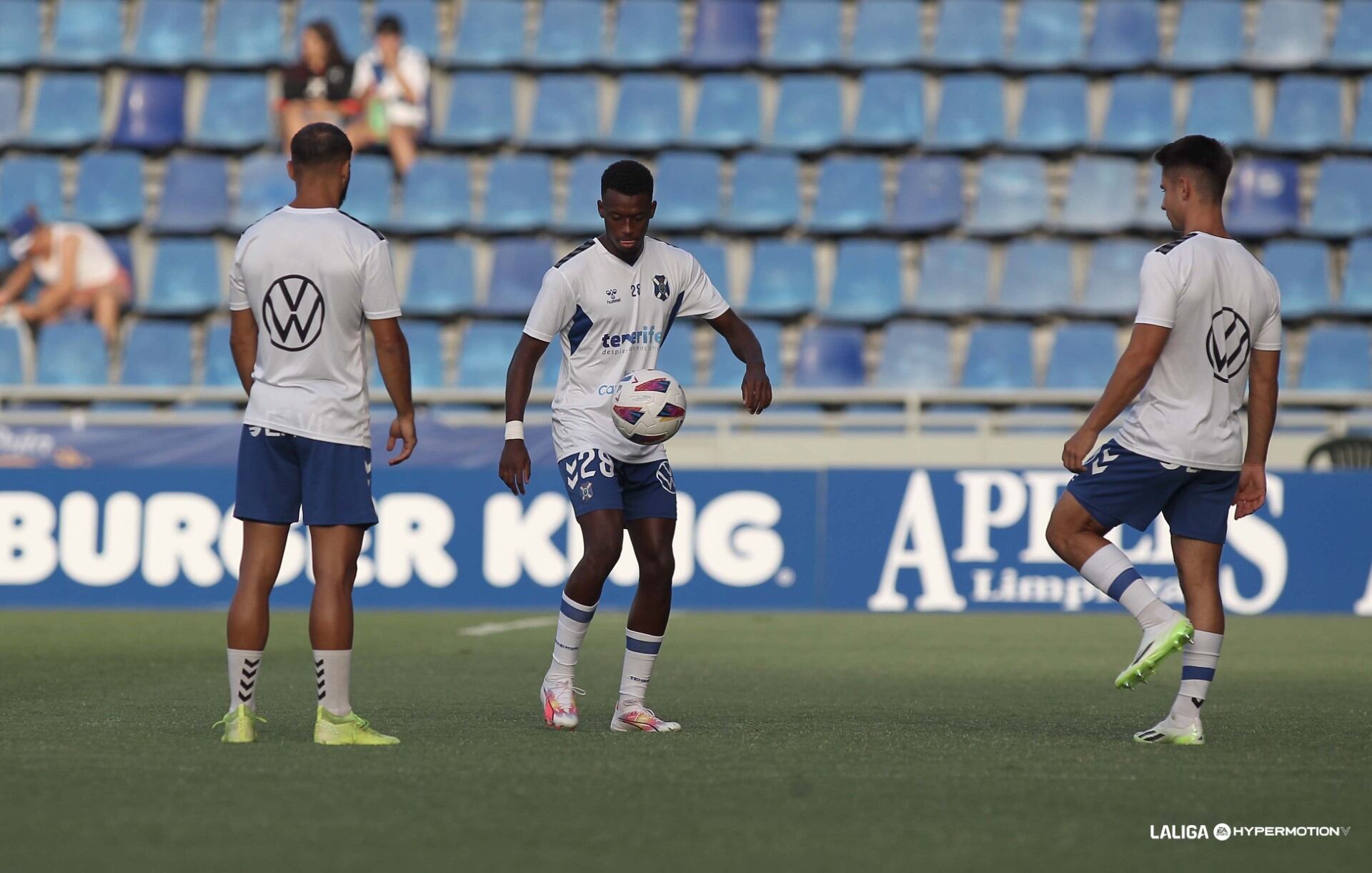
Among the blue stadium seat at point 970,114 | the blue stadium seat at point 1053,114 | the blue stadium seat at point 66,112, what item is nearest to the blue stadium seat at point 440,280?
the blue stadium seat at point 66,112

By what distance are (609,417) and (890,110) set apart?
1134cm

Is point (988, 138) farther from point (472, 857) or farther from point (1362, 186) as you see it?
point (472, 857)

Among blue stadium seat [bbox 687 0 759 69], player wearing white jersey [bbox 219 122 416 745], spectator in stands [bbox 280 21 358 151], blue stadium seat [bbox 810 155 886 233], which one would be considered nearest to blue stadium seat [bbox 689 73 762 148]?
blue stadium seat [bbox 687 0 759 69]

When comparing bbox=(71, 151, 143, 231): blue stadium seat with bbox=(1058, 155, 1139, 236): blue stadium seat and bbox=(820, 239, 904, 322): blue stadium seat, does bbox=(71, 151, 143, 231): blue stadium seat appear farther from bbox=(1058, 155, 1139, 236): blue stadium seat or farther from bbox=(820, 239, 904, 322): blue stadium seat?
bbox=(1058, 155, 1139, 236): blue stadium seat

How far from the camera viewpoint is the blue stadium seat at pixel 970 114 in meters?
17.0

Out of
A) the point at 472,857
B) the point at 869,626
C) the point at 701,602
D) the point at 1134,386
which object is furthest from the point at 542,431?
the point at 472,857

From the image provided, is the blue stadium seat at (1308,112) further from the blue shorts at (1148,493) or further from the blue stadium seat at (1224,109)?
the blue shorts at (1148,493)

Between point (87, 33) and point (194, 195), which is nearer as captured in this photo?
point (194, 195)

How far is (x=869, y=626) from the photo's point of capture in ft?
38.7

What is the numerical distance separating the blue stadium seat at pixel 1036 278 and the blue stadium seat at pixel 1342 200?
2.32 metres

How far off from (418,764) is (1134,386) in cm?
264

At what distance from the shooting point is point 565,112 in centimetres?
1738

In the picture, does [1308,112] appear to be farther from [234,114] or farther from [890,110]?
[234,114]

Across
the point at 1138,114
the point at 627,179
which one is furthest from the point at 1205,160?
the point at 1138,114
